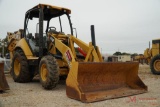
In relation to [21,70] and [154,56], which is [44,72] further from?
[154,56]

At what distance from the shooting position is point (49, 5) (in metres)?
7.45

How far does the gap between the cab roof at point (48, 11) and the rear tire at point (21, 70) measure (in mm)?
1460

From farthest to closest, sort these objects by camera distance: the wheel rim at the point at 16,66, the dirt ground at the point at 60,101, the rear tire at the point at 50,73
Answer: the wheel rim at the point at 16,66 → the rear tire at the point at 50,73 → the dirt ground at the point at 60,101

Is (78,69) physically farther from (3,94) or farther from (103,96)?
(3,94)

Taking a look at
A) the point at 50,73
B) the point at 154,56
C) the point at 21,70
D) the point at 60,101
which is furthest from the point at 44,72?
the point at 154,56

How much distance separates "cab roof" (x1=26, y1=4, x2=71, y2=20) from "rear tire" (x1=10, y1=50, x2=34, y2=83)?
1460mm

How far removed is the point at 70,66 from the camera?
616cm

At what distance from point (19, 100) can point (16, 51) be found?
11.8 ft

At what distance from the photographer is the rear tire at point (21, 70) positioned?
771 centimetres

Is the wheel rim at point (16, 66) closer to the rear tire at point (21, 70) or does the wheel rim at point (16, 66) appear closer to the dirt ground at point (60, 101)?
the rear tire at point (21, 70)

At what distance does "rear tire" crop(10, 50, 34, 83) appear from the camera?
7.71 metres

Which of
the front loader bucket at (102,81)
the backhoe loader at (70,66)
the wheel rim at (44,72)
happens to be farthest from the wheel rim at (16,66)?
the front loader bucket at (102,81)

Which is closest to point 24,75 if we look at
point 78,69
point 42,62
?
point 42,62

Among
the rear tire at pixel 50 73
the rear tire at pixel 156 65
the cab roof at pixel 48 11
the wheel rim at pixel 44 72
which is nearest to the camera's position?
the rear tire at pixel 50 73
